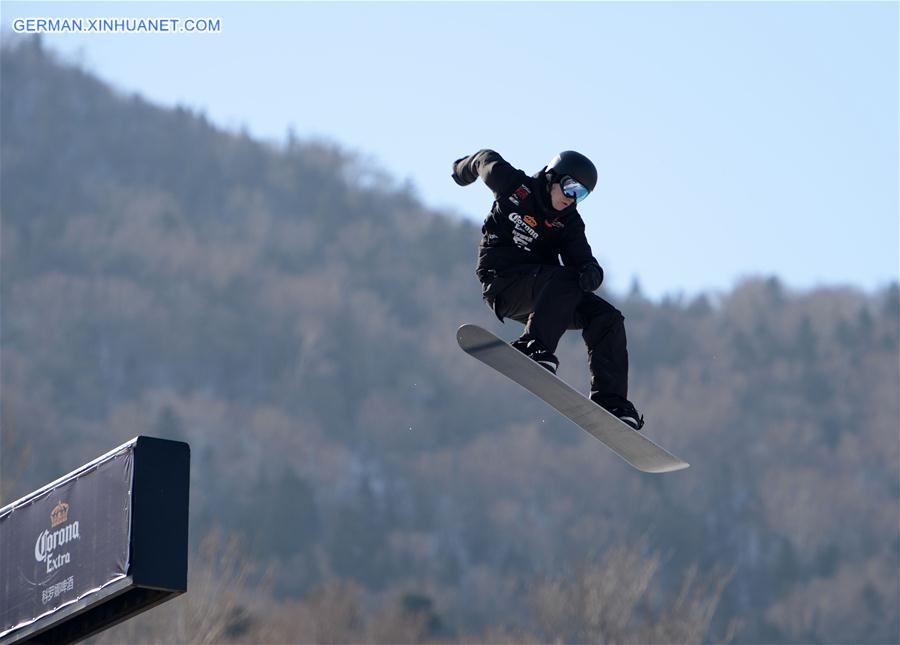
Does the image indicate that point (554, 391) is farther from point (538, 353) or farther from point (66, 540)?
point (66, 540)

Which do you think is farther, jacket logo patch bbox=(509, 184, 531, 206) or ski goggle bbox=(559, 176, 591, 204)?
jacket logo patch bbox=(509, 184, 531, 206)

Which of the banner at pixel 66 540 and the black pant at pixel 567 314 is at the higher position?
the black pant at pixel 567 314

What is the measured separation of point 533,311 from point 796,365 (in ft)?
318

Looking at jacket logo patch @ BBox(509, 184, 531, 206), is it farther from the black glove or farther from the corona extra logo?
the corona extra logo

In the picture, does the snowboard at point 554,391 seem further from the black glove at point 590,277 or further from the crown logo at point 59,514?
the crown logo at point 59,514

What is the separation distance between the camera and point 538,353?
37.7ft

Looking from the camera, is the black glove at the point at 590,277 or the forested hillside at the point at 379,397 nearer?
the black glove at the point at 590,277

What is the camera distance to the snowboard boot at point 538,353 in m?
11.5

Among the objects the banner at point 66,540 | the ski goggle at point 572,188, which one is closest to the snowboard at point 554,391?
the ski goggle at point 572,188

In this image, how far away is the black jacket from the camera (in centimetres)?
1143

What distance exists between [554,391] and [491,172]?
1619 millimetres

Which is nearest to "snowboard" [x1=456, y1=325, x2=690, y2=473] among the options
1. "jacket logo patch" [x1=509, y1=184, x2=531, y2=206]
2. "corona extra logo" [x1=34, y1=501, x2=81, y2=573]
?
"jacket logo patch" [x1=509, y1=184, x2=531, y2=206]

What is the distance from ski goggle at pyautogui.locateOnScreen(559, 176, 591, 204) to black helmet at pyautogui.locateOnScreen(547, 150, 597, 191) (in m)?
0.02

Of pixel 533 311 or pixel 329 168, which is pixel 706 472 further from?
pixel 533 311
